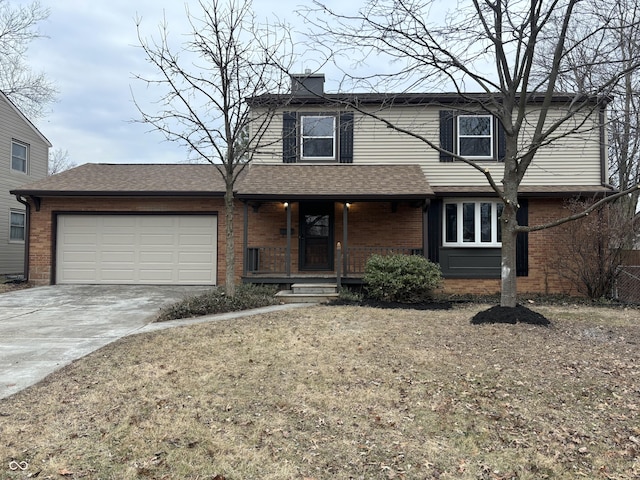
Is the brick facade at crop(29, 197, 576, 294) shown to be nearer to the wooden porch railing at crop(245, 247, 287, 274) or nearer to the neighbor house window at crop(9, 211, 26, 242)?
the wooden porch railing at crop(245, 247, 287, 274)

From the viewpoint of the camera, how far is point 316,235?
12.2m

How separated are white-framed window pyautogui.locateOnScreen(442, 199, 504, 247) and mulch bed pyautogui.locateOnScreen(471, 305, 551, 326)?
478 centimetres

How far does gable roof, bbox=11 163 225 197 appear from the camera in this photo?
461 inches

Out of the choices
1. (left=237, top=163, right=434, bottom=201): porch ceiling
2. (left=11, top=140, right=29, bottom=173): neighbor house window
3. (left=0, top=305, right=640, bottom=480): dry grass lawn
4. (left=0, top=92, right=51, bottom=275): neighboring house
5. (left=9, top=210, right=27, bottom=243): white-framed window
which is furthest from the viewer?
(left=11, top=140, right=29, bottom=173): neighbor house window

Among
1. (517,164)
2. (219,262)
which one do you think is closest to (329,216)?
(219,262)

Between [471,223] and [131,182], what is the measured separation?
10.2 meters

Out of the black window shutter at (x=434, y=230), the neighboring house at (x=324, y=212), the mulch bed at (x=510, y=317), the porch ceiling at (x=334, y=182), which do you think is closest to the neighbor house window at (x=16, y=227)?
the neighboring house at (x=324, y=212)

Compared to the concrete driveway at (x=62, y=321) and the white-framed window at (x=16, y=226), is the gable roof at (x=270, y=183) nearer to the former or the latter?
the concrete driveway at (x=62, y=321)

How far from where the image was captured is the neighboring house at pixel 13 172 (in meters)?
15.7

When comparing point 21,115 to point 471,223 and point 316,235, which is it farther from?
point 471,223

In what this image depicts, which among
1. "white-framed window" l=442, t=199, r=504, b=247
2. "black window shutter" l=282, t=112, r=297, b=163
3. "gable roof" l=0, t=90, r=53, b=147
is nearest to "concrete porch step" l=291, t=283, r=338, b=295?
"white-framed window" l=442, t=199, r=504, b=247

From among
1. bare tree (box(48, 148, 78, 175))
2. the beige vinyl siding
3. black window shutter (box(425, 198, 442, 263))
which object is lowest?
black window shutter (box(425, 198, 442, 263))

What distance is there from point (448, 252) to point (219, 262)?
6654 mm

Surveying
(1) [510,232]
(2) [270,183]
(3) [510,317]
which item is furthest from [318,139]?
(3) [510,317]
